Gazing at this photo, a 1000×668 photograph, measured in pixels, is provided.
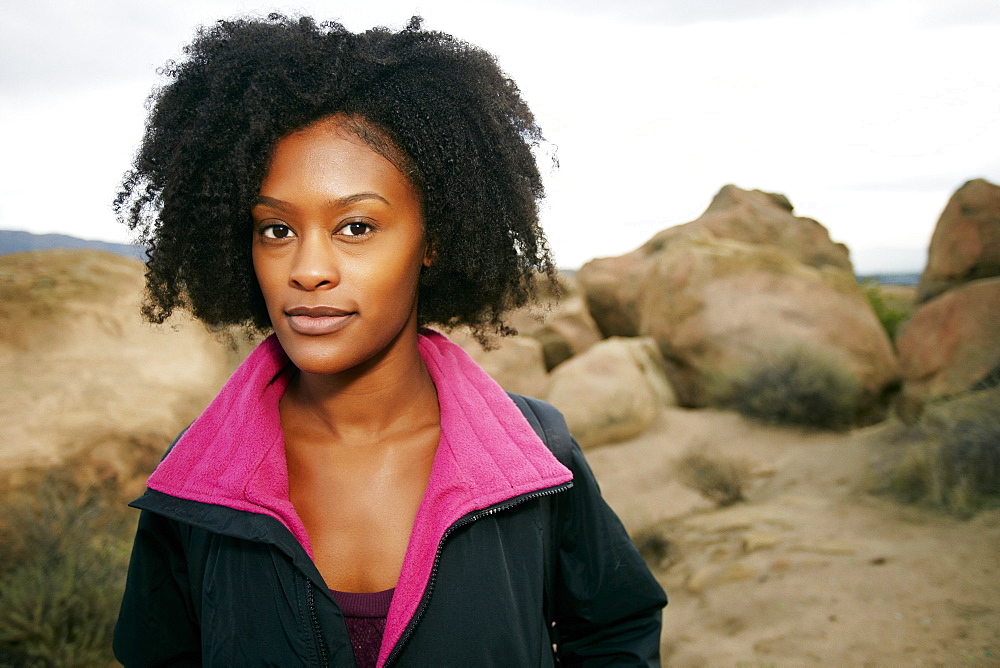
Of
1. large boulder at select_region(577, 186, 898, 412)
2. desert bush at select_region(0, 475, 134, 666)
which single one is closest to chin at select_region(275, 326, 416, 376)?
desert bush at select_region(0, 475, 134, 666)

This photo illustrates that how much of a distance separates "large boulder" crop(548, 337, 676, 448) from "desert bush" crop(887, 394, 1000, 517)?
3.12 metres

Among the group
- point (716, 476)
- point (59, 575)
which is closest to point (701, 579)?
point (716, 476)

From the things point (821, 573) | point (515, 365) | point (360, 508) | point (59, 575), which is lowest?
point (821, 573)

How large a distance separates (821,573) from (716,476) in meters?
1.93

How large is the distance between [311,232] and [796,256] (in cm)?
1162

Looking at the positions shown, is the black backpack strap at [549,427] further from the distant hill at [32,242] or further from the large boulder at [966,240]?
the large boulder at [966,240]

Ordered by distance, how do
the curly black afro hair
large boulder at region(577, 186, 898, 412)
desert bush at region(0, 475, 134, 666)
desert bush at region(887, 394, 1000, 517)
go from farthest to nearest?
large boulder at region(577, 186, 898, 412) < desert bush at region(887, 394, 1000, 517) < desert bush at region(0, 475, 134, 666) < the curly black afro hair

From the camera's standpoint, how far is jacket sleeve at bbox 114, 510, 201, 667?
4.99 ft

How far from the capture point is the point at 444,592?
1.39m

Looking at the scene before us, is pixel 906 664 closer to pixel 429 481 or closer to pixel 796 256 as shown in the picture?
pixel 429 481

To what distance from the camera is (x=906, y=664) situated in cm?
305

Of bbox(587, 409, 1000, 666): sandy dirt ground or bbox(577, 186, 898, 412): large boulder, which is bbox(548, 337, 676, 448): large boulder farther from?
bbox(587, 409, 1000, 666): sandy dirt ground

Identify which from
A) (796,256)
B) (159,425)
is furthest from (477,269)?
(796,256)

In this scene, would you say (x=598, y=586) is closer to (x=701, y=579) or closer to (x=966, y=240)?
(x=701, y=579)
